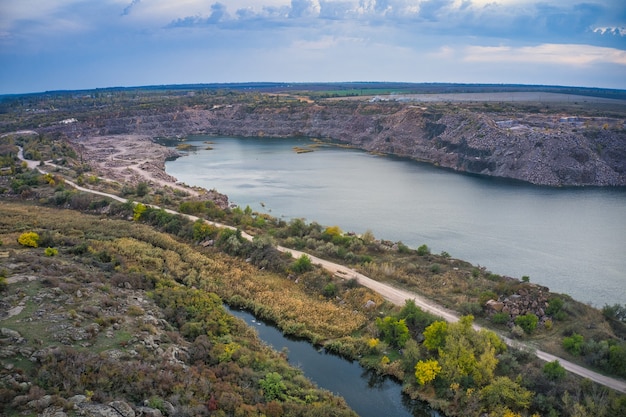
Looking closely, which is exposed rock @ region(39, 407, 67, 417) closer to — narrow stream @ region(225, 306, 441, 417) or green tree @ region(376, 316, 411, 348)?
narrow stream @ region(225, 306, 441, 417)

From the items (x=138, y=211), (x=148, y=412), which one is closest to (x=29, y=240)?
(x=138, y=211)

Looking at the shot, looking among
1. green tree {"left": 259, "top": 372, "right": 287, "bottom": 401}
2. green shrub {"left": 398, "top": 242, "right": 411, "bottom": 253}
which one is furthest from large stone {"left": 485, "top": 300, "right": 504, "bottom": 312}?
green tree {"left": 259, "top": 372, "right": 287, "bottom": 401}

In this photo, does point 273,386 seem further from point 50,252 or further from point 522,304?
point 50,252

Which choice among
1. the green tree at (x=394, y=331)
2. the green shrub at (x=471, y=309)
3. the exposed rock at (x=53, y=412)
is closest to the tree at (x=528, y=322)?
the green shrub at (x=471, y=309)

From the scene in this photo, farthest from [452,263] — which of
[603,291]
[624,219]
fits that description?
[624,219]

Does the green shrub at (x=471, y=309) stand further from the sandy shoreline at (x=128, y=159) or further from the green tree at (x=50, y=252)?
the sandy shoreline at (x=128, y=159)

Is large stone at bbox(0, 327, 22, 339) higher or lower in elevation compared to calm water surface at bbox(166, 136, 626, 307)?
higher
